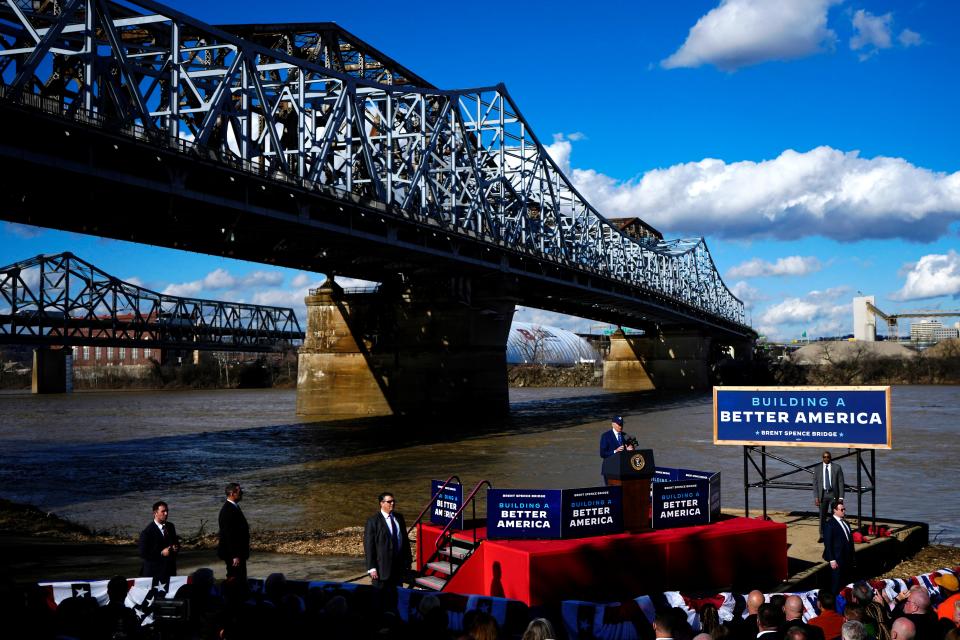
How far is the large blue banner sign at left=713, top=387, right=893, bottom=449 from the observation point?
50.8 ft

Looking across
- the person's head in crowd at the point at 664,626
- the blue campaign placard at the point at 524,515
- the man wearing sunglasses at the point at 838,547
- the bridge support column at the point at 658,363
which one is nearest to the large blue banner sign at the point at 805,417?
the man wearing sunglasses at the point at 838,547

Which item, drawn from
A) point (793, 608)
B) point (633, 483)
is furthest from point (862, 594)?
point (633, 483)

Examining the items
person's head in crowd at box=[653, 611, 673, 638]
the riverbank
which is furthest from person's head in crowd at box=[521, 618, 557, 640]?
the riverbank

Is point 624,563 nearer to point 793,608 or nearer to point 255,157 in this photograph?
point 793,608

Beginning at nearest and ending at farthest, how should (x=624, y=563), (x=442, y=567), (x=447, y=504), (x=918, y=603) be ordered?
(x=918, y=603), (x=624, y=563), (x=442, y=567), (x=447, y=504)

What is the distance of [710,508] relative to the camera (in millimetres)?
13797

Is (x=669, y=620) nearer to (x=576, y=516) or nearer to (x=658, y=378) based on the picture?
(x=576, y=516)

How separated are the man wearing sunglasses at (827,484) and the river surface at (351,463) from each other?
4.40 m

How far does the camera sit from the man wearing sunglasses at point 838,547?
12219mm

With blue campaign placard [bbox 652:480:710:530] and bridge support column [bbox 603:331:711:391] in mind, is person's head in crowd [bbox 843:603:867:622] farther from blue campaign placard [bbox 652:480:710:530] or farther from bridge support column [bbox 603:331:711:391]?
bridge support column [bbox 603:331:711:391]

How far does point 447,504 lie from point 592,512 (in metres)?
2.06

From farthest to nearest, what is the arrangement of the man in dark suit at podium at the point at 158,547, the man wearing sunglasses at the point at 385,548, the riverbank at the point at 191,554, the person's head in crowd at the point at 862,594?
the riverbank at the point at 191,554
the man wearing sunglasses at the point at 385,548
the man in dark suit at podium at the point at 158,547
the person's head in crowd at the point at 862,594

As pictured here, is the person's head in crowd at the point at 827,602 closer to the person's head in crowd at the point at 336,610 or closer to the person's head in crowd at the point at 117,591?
the person's head in crowd at the point at 336,610

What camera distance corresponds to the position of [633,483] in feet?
41.8
